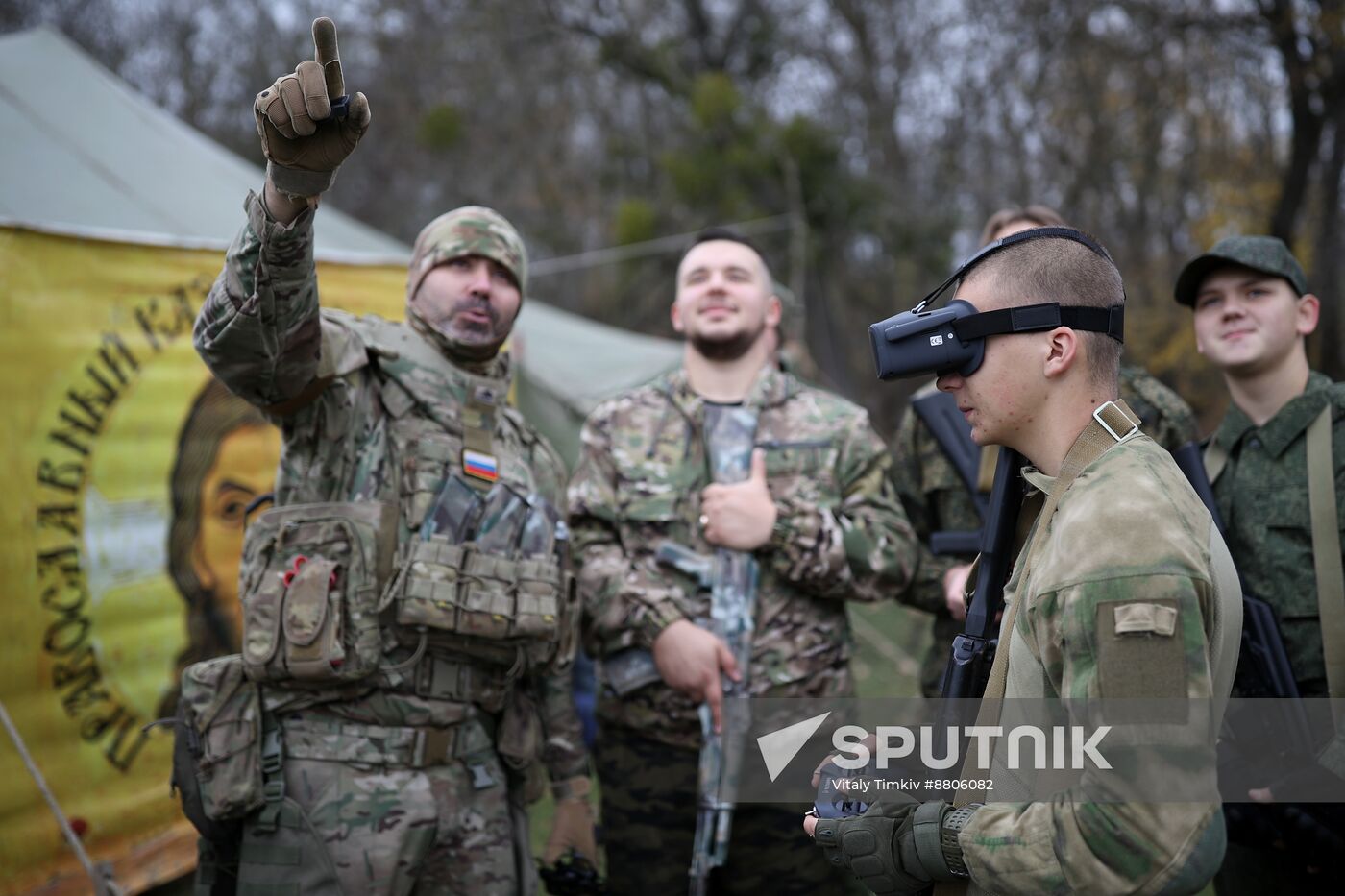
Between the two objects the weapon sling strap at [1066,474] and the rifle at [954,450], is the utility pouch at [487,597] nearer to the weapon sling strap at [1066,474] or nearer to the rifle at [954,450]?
the weapon sling strap at [1066,474]

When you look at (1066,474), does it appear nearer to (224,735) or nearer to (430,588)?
(430,588)

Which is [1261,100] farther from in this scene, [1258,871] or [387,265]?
[1258,871]

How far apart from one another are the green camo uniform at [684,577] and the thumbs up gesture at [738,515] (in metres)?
0.05

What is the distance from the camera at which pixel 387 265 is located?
5309 millimetres

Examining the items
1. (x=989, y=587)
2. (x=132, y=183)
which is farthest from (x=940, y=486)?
(x=132, y=183)

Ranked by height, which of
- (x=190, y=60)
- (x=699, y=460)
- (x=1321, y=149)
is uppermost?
(x=190, y=60)

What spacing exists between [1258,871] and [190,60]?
17.8 m

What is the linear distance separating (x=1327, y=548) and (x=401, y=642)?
2.33 metres

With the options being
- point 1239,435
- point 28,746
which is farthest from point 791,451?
point 28,746

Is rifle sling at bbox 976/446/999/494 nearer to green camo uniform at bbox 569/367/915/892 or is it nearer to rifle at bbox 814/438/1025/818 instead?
green camo uniform at bbox 569/367/915/892

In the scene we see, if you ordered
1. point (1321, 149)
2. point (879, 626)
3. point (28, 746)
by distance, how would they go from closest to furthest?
point (28, 746), point (879, 626), point (1321, 149)

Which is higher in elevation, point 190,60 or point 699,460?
point 190,60

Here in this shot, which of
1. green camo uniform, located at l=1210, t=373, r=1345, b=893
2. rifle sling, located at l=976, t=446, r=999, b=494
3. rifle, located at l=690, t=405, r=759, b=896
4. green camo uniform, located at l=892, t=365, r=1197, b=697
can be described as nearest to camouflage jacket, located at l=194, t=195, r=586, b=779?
rifle, located at l=690, t=405, r=759, b=896

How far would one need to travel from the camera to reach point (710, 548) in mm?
2990
